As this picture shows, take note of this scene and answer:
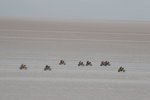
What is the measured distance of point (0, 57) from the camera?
43.1 feet

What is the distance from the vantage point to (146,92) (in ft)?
29.0

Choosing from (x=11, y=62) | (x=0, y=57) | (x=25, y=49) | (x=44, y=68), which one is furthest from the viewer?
(x=25, y=49)

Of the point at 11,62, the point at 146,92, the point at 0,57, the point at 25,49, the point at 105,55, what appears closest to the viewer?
the point at 146,92

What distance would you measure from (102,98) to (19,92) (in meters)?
1.53

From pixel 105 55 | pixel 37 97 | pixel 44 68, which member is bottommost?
pixel 37 97

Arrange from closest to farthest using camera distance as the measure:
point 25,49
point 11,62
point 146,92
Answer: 1. point 146,92
2. point 11,62
3. point 25,49

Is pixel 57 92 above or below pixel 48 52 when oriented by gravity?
below

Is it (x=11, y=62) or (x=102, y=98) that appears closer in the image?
(x=102, y=98)

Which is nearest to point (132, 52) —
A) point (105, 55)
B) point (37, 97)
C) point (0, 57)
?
point (105, 55)

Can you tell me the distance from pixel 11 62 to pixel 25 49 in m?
3.67

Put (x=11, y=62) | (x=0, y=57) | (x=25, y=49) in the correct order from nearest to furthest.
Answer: (x=11, y=62)
(x=0, y=57)
(x=25, y=49)

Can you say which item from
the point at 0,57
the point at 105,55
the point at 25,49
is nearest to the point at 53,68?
the point at 0,57

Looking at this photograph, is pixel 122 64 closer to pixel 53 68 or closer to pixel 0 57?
pixel 53 68

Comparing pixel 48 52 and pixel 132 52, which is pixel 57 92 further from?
pixel 132 52
